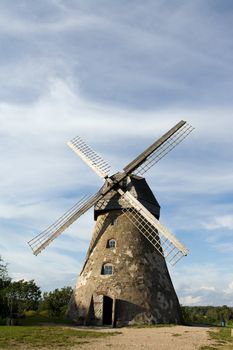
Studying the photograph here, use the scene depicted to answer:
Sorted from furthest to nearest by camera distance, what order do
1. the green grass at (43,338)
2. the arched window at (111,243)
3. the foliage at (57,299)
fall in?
1. the foliage at (57,299)
2. the arched window at (111,243)
3. the green grass at (43,338)

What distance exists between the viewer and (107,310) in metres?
29.0

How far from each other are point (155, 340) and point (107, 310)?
9.56m

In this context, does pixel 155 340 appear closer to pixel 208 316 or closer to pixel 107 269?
pixel 107 269

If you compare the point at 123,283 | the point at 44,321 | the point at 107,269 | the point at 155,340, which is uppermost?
the point at 107,269

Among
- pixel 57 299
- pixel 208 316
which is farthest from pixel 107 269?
pixel 208 316

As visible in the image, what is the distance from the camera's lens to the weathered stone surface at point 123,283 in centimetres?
2781

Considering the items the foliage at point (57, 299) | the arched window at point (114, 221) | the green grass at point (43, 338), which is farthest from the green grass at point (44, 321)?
the foliage at point (57, 299)

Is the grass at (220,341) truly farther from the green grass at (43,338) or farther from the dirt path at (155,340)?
the green grass at (43,338)

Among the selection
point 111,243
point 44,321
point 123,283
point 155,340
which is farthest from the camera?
point 111,243

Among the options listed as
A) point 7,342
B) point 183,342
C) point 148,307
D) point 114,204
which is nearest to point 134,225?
point 114,204

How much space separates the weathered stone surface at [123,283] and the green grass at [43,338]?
5.12m

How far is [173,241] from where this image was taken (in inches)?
1070

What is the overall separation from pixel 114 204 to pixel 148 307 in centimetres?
819

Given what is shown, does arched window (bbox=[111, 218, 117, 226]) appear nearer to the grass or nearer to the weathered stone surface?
the weathered stone surface
